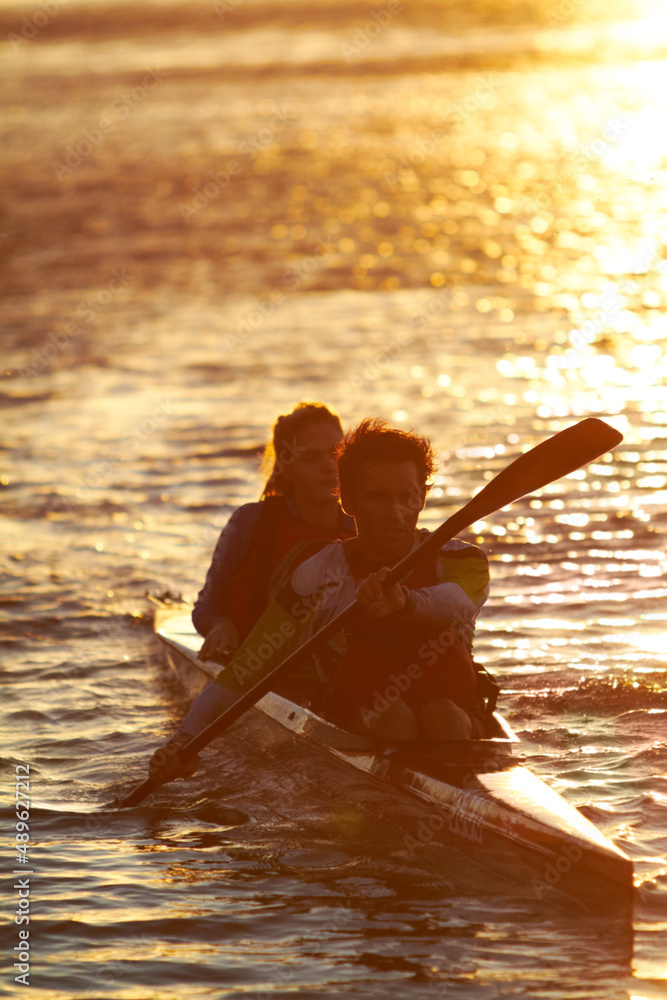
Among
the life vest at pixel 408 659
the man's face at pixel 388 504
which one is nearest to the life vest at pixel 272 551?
the life vest at pixel 408 659

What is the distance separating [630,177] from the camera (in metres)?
24.5

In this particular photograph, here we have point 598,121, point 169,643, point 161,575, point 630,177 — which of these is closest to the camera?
point 169,643

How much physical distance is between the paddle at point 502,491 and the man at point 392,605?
0.30ft

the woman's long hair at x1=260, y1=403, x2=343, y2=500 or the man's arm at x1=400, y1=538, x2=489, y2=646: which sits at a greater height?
the woman's long hair at x1=260, y1=403, x2=343, y2=500

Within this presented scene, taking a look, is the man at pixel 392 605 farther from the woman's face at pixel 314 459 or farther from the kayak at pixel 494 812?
the woman's face at pixel 314 459

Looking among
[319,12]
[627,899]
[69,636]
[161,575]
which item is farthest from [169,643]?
[319,12]

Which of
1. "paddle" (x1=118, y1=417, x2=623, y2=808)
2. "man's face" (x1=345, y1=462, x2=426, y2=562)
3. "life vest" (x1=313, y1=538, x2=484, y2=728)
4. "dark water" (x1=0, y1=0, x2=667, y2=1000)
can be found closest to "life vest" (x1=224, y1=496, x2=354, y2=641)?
"dark water" (x1=0, y1=0, x2=667, y2=1000)

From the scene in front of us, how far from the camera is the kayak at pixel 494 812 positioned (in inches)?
202

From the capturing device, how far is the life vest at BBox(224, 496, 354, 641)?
6.95 m

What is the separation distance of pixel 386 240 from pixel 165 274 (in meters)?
3.16

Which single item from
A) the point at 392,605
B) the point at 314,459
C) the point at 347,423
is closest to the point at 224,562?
the point at 314,459

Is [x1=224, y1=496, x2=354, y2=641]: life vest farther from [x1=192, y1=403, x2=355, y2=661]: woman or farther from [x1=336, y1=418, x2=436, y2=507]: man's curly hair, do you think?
[x1=336, y1=418, x2=436, y2=507]: man's curly hair

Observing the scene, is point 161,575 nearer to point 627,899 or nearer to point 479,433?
point 479,433

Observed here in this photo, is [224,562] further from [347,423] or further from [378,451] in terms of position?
[347,423]
